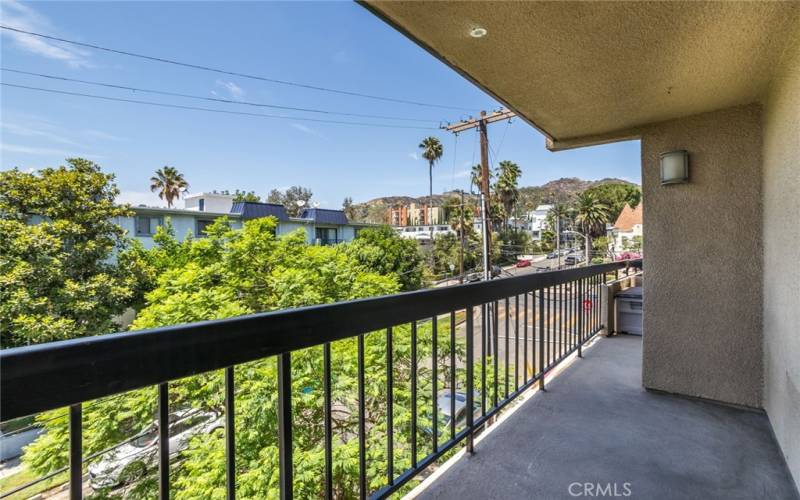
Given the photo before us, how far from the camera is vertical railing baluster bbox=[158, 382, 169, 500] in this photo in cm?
67

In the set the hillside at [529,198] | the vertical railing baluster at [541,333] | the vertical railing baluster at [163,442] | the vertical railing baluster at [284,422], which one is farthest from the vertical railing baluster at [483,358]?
the hillside at [529,198]

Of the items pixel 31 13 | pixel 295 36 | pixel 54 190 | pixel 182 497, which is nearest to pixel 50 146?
pixel 54 190

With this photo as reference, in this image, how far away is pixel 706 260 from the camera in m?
2.21

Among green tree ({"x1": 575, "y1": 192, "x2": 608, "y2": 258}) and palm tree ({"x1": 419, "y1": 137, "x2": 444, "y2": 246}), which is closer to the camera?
palm tree ({"x1": 419, "y1": 137, "x2": 444, "y2": 246})

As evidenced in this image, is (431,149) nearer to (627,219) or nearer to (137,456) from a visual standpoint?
(137,456)

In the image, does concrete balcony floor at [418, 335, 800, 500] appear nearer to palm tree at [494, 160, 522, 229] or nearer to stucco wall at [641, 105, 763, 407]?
stucco wall at [641, 105, 763, 407]

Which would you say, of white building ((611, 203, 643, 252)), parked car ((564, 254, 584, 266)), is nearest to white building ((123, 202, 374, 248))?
parked car ((564, 254, 584, 266))

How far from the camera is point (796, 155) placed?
1.37 meters

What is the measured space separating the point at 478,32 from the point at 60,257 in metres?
13.6

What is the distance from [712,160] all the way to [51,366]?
9.88 ft

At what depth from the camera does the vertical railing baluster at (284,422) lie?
0.87 m

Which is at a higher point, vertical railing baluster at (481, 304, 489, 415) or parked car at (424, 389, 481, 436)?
vertical railing baluster at (481, 304, 489, 415)

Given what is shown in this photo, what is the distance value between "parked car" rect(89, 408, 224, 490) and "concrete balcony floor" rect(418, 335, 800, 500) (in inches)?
193

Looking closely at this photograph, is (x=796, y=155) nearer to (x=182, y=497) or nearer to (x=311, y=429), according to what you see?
(x=311, y=429)
